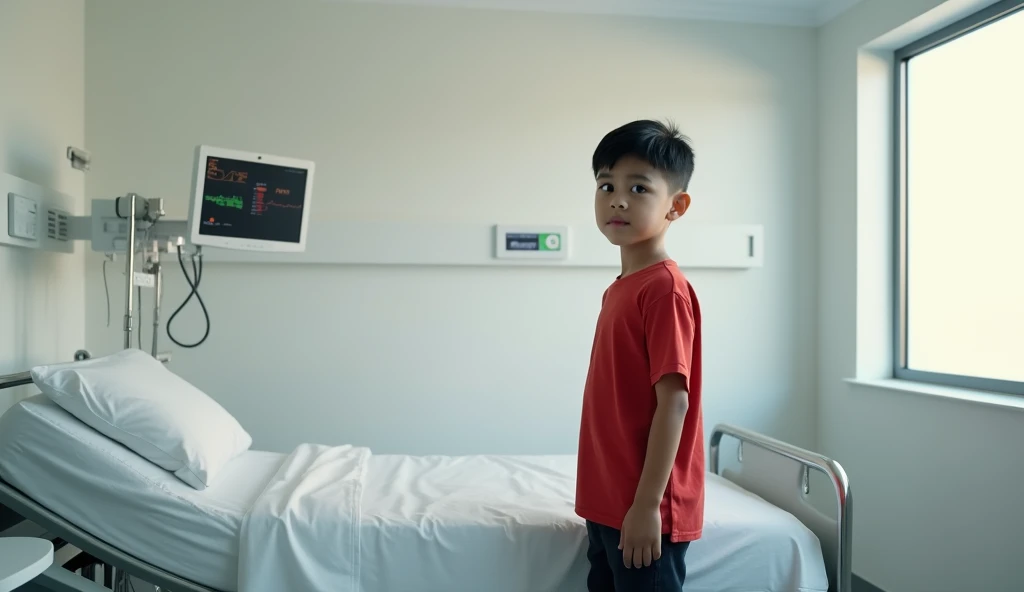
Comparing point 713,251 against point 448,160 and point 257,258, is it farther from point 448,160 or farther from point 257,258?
point 257,258

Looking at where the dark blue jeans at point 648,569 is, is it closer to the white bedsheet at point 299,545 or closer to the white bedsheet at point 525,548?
the white bedsheet at point 525,548

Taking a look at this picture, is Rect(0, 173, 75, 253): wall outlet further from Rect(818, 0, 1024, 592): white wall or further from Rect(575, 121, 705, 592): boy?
Rect(818, 0, 1024, 592): white wall

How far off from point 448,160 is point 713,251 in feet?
4.15

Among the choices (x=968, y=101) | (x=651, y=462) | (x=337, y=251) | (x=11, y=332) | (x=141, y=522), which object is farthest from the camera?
(x=337, y=251)

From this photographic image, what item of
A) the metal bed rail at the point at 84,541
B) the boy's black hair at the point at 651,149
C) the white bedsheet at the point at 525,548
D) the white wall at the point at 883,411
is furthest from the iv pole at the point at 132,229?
the white wall at the point at 883,411

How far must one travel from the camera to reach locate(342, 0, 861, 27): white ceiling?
11.0 feet

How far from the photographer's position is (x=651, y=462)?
1544 millimetres

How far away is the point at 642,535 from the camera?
1.54 meters

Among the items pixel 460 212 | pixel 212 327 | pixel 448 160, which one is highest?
pixel 448 160

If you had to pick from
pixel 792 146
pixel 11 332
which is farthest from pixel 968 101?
pixel 11 332

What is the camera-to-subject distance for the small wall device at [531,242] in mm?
3258

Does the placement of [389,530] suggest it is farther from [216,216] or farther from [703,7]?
[703,7]

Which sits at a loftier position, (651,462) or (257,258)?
(257,258)

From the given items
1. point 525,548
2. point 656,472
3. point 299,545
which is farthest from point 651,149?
point 299,545
